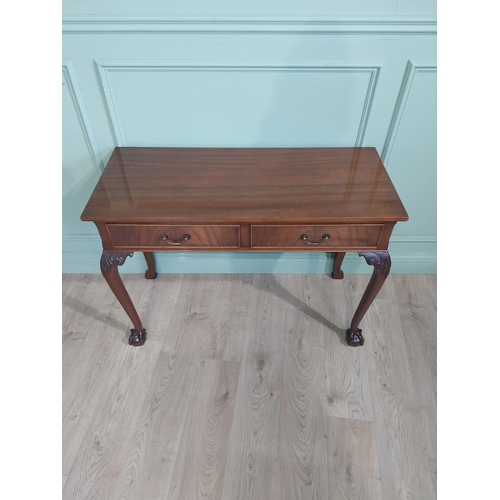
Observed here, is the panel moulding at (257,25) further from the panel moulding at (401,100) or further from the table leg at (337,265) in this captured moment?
the table leg at (337,265)

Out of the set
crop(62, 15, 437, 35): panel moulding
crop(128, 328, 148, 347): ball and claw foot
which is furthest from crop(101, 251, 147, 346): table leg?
crop(62, 15, 437, 35): panel moulding

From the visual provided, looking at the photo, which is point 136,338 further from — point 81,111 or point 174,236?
point 81,111

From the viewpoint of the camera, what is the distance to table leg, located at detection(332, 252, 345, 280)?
2.09 metres

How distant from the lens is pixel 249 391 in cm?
173

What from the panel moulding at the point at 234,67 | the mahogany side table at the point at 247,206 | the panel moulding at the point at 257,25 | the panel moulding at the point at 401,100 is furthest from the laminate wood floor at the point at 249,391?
the panel moulding at the point at 257,25

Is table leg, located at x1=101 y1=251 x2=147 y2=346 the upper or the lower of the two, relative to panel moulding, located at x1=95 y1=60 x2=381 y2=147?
lower

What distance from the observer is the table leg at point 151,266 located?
2.11m

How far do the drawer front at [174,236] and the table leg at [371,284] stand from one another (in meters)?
0.53

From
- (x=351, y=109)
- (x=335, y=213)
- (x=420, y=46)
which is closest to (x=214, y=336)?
(x=335, y=213)

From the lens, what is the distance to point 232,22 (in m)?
1.43

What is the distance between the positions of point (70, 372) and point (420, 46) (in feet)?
6.80

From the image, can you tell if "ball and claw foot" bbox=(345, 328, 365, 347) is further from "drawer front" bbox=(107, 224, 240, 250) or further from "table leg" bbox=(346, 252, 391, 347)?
"drawer front" bbox=(107, 224, 240, 250)

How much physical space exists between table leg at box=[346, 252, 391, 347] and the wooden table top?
0.19 m

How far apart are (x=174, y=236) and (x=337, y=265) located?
1043mm
